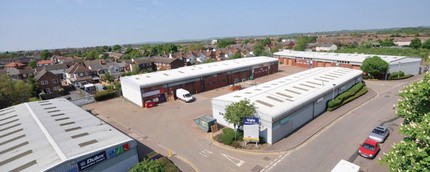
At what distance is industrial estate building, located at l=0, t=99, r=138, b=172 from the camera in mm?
15255

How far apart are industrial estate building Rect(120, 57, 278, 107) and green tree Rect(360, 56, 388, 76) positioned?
903 inches

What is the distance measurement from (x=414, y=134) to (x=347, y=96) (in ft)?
80.3

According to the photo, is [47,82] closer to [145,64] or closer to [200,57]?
[145,64]

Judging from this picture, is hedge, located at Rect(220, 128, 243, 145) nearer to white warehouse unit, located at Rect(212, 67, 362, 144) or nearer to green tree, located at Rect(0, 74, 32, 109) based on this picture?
white warehouse unit, located at Rect(212, 67, 362, 144)

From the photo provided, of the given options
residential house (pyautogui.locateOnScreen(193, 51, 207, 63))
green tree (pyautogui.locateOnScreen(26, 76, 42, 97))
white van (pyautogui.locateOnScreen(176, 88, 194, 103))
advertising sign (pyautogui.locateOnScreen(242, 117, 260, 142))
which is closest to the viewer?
advertising sign (pyautogui.locateOnScreen(242, 117, 260, 142))

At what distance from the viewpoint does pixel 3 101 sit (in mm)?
36312

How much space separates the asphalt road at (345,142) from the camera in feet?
61.6

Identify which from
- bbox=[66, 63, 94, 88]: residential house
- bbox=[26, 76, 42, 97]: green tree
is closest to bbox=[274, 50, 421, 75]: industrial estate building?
bbox=[66, 63, 94, 88]: residential house

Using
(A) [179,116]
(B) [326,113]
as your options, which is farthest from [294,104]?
(A) [179,116]

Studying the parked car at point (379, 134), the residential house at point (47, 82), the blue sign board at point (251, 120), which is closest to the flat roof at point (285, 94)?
the blue sign board at point (251, 120)

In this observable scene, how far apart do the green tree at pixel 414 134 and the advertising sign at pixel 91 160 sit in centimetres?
1874

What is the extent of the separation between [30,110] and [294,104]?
3160 centimetres

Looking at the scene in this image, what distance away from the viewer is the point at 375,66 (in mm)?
46031

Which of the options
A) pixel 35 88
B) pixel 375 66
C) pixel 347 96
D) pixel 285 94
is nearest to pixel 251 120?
pixel 285 94
